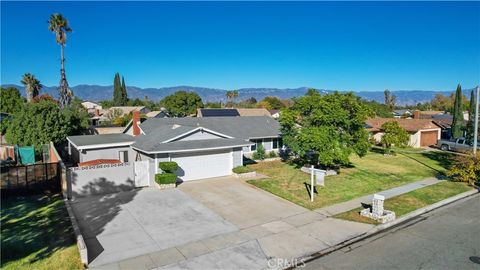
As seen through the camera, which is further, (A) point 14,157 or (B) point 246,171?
(A) point 14,157

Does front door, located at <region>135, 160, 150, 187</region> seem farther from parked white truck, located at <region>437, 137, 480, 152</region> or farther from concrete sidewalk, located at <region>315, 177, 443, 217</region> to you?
parked white truck, located at <region>437, 137, 480, 152</region>

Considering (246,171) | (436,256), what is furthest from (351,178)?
(436,256)

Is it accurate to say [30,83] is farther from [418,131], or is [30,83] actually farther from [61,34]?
[418,131]

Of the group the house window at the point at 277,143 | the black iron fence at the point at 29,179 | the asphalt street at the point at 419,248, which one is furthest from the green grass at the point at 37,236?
the house window at the point at 277,143

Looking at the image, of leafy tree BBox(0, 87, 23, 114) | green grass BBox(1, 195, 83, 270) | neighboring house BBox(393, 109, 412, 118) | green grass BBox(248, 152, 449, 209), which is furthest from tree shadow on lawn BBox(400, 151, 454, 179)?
leafy tree BBox(0, 87, 23, 114)

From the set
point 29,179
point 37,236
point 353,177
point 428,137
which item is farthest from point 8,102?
point 428,137

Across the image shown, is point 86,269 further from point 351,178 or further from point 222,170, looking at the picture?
point 351,178

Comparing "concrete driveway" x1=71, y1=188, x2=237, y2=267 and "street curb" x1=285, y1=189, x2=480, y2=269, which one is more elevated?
"concrete driveway" x1=71, y1=188, x2=237, y2=267
